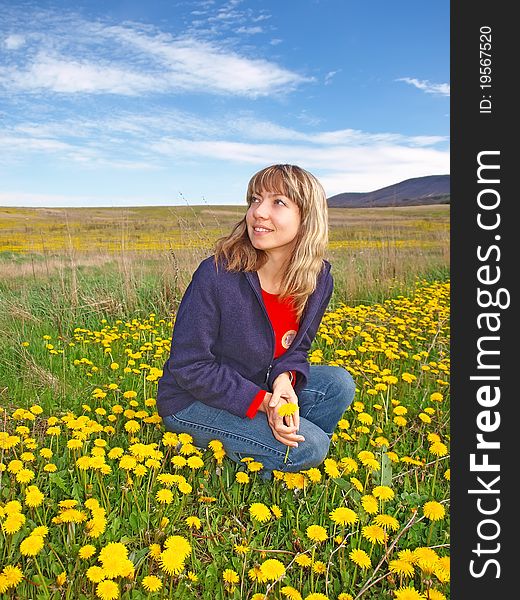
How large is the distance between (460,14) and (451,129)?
1.52 ft

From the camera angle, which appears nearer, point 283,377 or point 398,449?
point 283,377

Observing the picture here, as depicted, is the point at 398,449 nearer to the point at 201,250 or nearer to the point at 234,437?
the point at 234,437

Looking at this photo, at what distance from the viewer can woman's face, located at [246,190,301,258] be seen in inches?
101

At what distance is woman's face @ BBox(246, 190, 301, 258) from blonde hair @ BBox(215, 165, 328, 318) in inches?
1.2

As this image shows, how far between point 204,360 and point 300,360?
1.59ft

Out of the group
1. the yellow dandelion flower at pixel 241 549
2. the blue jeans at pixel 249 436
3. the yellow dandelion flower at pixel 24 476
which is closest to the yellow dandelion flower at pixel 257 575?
the yellow dandelion flower at pixel 241 549

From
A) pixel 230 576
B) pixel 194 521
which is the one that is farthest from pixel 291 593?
pixel 194 521

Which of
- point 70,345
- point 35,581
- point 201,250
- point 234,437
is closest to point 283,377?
point 234,437

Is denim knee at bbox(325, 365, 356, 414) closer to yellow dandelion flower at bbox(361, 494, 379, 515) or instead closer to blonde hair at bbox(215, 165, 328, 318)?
blonde hair at bbox(215, 165, 328, 318)

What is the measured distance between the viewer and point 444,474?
2832mm

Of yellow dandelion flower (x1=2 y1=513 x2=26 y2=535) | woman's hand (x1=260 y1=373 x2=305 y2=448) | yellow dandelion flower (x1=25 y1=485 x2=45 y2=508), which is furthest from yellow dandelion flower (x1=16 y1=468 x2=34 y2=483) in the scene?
woman's hand (x1=260 y1=373 x2=305 y2=448)

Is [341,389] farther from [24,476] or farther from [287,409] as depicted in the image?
[24,476]

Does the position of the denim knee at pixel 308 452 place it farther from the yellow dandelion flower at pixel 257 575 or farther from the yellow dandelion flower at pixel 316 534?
the yellow dandelion flower at pixel 257 575

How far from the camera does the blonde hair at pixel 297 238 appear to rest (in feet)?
8.40
